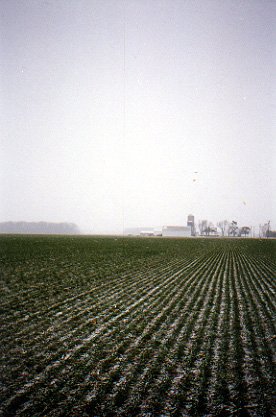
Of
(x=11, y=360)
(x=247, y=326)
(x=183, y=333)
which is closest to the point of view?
(x=11, y=360)

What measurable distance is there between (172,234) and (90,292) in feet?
399

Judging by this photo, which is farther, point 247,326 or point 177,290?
point 177,290

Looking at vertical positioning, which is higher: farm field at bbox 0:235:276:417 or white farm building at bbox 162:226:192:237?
farm field at bbox 0:235:276:417

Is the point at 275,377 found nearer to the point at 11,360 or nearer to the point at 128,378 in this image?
the point at 128,378

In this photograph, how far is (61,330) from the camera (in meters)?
7.00

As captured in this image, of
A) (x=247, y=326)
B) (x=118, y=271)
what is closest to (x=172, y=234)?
(x=118, y=271)

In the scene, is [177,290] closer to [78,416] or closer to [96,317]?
[96,317]

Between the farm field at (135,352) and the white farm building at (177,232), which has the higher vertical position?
the farm field at (135,352)

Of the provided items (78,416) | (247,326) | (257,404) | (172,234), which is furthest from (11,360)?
(172,234)

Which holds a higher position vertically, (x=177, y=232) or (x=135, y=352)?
(x=135, y=352)

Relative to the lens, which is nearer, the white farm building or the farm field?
the farm field

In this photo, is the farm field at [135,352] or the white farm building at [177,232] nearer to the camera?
the farm field at [135,352]

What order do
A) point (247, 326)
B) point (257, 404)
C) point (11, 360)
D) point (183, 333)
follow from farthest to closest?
point (247, 326), point (183, 333), point (11, 360), point (257, 404)

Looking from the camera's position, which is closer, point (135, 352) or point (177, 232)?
point (135, 352)
